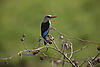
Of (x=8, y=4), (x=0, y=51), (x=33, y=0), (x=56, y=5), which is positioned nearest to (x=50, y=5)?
(x=56, y=5)

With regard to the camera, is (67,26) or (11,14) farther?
(11,14)

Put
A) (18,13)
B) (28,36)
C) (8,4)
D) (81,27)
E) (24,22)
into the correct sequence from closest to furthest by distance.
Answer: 1. (28,36)
2. (81,27)
3. (24,22)
4. (18,13)
5. (8,4)

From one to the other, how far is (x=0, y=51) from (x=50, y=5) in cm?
122

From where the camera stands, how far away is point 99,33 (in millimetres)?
2971

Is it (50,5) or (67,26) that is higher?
(50,5)

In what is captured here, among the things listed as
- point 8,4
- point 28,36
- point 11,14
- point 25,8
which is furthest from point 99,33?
point 28,36

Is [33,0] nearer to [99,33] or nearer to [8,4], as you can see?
[8,4]

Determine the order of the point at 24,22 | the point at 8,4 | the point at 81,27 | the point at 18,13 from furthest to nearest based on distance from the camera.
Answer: the point at 8,4, the point at 18,13, the point at 24,22, the point at 81,27

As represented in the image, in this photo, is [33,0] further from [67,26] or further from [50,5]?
[67,26]

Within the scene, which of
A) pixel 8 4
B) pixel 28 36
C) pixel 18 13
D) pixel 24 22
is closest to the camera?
pixel 28 36

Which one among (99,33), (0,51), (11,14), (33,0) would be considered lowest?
(0,51)

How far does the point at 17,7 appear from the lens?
3613 millimetres

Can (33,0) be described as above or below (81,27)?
above

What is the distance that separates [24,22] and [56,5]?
2.12 ft
